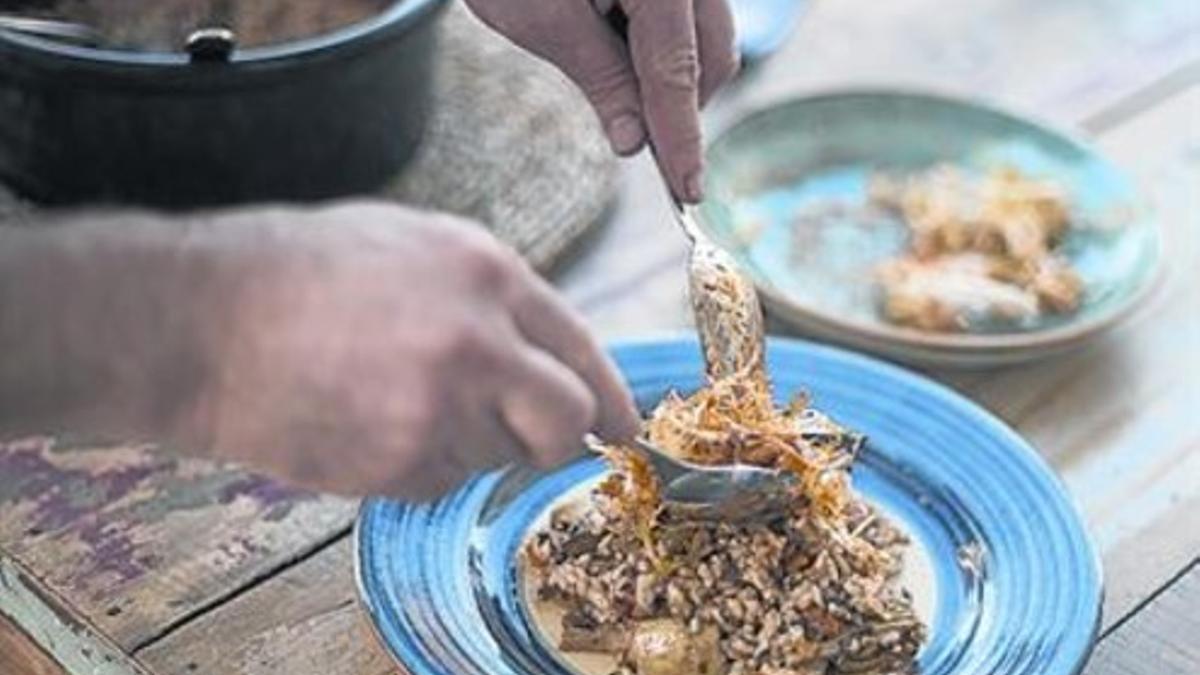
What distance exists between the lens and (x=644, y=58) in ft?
3.89

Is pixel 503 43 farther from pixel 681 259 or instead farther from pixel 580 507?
pixel 580 507

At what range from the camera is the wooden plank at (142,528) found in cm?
112

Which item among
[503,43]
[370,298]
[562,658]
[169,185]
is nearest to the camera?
[370,298]

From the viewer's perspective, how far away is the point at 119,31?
4.82 feet

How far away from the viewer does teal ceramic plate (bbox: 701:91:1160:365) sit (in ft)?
4.38

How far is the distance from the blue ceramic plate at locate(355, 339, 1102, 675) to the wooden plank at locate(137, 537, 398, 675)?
47 millimetres

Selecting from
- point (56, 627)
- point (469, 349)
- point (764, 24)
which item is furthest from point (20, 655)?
point (764, 24)

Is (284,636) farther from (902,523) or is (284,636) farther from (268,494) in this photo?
(902,523)

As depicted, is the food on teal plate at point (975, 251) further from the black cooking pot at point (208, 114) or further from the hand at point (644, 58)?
the black cooking pot at point (208, 114)

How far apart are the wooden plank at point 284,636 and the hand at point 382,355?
28 cm

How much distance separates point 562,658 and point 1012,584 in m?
0.23

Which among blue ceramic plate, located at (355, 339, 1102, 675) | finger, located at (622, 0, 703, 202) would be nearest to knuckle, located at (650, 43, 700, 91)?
finger, located at (622, 0, 703, 202)

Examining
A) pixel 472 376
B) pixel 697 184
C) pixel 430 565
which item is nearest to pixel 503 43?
pixel 697 184

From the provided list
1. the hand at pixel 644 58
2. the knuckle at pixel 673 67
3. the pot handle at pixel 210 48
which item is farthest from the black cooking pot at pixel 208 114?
the knuckle at pixel 673 67
